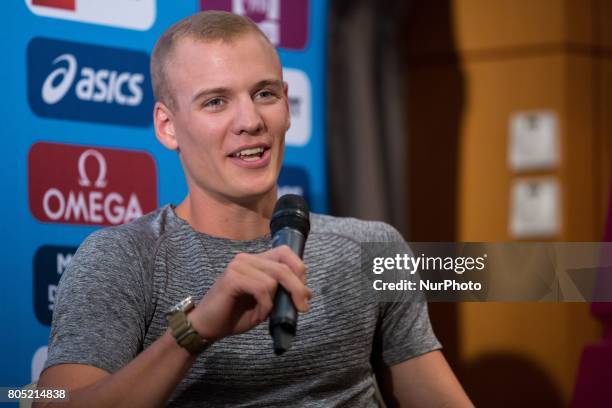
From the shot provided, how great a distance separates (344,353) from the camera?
72.0 inches

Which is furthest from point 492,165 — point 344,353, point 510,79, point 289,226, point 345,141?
point 289,226

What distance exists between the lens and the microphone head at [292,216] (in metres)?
1.48

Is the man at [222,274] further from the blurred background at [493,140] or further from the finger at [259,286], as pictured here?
the blurred background at [493,140]

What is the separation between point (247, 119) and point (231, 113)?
0.04 meters

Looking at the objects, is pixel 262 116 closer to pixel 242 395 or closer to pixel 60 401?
pixel 242 395

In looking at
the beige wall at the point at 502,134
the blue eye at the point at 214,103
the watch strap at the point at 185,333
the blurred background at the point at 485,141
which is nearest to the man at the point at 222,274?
the blue eye at the point at 214,103

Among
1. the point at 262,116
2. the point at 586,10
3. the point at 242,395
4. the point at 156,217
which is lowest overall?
the point at 242,395

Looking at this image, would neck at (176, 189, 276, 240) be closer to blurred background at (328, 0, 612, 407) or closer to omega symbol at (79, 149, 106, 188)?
omega symbol at (79, 149, 106, 188)

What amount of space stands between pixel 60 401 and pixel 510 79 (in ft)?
9.29

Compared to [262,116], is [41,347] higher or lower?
lower

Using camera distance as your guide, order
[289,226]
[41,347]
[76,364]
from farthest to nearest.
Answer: [41,347], [76,364], [289,226]

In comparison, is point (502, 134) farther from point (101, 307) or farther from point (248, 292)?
point (248, 292)

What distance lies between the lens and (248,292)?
138cm

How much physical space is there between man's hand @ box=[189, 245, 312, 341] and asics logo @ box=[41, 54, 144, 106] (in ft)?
2.79
